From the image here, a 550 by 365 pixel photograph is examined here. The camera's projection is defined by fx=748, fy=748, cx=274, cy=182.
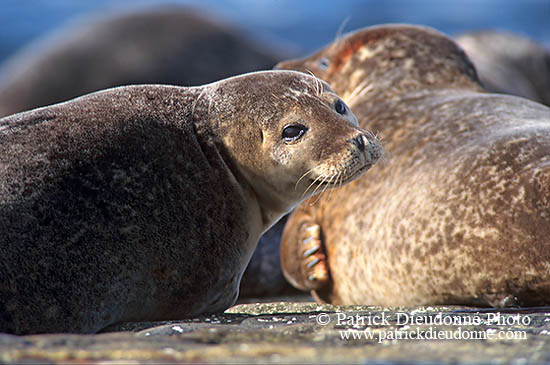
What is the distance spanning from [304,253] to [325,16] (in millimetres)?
22915

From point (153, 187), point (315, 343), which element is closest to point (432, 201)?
point (153, 187)

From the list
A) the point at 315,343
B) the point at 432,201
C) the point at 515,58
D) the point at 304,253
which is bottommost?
the point at 515,58

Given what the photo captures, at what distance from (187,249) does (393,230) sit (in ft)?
4.45

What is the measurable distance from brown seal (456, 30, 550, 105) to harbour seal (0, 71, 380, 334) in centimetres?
456

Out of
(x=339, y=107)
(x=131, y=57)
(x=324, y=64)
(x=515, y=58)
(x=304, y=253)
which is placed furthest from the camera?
(x=131, y=57)

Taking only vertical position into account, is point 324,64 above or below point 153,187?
below

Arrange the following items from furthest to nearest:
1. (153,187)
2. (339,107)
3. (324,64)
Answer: (324,64) < (339,107) < (153,187)

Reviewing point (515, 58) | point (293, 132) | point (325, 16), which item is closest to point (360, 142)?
point (293, 132)

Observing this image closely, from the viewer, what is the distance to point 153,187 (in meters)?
2.96

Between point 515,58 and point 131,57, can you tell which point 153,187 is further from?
point 131,57

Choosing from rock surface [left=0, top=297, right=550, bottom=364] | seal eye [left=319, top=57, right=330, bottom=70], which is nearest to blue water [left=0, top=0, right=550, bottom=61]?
seal eye [left=319, top=57, right=330, bottom=70]

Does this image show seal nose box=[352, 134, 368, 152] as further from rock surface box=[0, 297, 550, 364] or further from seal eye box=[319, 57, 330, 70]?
seal eye box=[319, 57, 330, 70]

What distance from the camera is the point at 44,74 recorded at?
9.47 meters

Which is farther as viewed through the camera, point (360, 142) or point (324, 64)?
point (324, 64)
